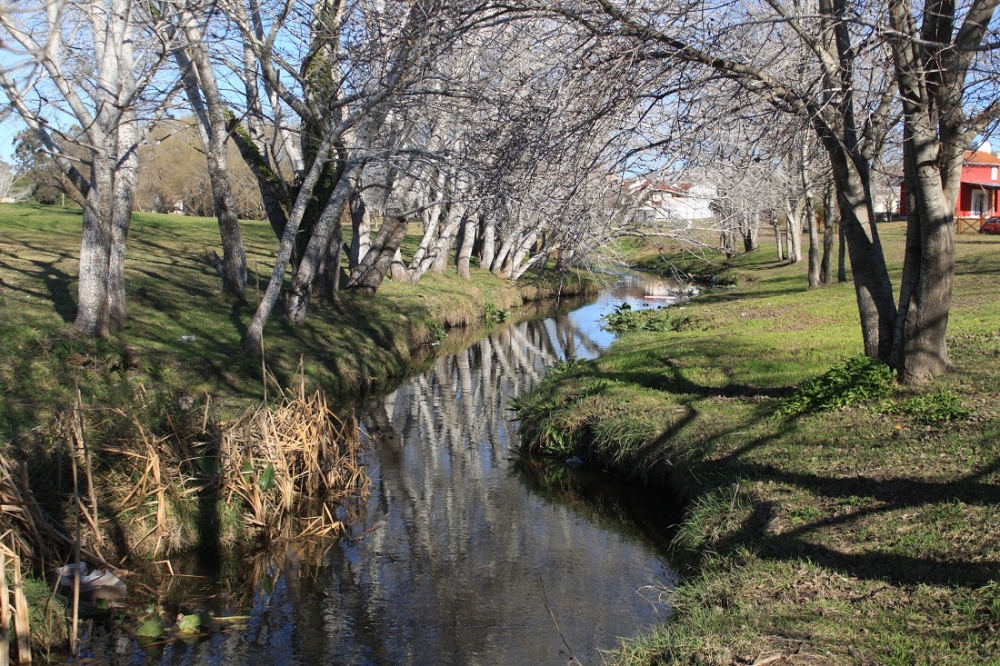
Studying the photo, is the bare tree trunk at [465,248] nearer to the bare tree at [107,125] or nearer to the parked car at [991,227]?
the bare tree at [107,125]

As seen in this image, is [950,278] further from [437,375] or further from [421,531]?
[437,375]

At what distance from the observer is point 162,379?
1305cm

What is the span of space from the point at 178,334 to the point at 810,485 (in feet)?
36.5

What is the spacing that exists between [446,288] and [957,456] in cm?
2151

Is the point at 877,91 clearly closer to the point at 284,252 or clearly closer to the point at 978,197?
the point at 284,252

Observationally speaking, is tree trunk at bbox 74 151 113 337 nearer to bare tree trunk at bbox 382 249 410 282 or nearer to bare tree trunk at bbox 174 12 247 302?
bare tree trunk at bbox 174 12 247 302

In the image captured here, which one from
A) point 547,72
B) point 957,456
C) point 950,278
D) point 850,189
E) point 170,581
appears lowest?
point 170,581

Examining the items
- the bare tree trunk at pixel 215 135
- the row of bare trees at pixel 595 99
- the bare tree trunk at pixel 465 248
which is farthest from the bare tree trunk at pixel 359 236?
the row of bare trees at pixel 595 99

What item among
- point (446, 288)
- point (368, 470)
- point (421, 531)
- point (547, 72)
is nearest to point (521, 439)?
point (368, 470)

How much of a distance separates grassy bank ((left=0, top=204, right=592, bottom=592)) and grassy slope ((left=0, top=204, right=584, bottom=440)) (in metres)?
0.04

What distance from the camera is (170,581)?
8.52 meters

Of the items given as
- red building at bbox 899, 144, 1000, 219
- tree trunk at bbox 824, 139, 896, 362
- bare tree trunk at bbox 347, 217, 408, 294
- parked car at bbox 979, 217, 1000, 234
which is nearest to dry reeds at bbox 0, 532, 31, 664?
tree trunk at bbox 824, 139, 896, 362

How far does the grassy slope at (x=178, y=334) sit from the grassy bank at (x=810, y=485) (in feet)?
15.7

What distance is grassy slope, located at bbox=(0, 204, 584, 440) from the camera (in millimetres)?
12086
